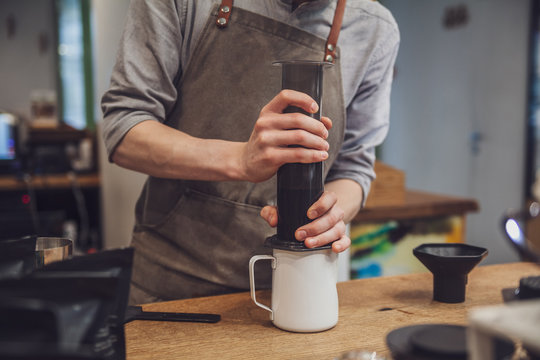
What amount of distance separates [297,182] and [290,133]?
8cm

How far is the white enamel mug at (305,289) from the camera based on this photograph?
849mm

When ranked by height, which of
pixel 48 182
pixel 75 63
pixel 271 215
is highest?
pixel 75 63

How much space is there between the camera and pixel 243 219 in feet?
3.91

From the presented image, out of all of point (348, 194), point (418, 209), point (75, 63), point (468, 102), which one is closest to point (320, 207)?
point (348, 194)

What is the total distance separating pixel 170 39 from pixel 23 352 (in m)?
0.81

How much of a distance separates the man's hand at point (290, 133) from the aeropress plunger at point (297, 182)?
0.5 inches

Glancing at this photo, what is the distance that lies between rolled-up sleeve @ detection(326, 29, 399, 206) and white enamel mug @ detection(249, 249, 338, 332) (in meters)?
0.47

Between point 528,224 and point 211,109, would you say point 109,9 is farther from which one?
Result: point 528,224

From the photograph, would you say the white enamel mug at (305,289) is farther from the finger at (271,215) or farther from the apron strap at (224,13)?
the apron strap at (224,13)

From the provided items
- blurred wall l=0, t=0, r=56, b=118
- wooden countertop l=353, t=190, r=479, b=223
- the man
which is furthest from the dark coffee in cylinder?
blurred wall l=0, t=0, r=56, b=118

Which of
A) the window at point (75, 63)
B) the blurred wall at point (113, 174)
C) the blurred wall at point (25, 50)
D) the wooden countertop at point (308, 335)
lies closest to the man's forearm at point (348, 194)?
the wooden countertop at point (308, 335)

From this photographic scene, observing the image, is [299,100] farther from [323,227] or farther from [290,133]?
[323,227]

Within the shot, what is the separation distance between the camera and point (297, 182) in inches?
32.8

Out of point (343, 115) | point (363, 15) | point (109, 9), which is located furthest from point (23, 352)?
point (109, 9)
